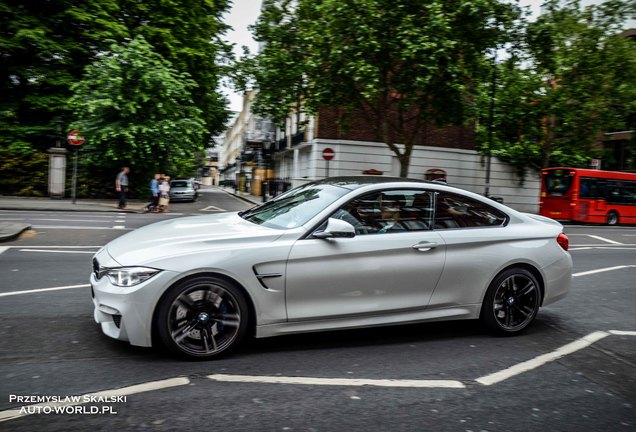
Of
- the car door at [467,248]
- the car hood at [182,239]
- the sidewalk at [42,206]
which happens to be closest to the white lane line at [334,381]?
the car hood at [182,239]

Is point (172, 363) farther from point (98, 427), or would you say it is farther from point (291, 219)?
point (291, 219)

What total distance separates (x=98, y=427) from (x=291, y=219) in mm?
2324

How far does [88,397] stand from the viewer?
342cm

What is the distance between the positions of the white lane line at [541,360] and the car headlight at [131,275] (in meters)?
2.61

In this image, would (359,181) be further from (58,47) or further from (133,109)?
(58,47)

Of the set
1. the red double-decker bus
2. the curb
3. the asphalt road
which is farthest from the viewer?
the red double-decker bus

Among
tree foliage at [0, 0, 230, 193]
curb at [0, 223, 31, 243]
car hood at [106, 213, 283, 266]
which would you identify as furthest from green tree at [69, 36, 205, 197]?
car hood at [106, 213, 283, 266]

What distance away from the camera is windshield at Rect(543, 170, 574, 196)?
26.0m

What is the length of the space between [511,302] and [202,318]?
3.02 m

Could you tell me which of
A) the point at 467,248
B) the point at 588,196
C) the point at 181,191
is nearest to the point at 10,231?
the point at 467,248

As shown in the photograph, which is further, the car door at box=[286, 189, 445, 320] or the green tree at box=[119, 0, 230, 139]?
the green tree at box=[119, 0, 230, 139]

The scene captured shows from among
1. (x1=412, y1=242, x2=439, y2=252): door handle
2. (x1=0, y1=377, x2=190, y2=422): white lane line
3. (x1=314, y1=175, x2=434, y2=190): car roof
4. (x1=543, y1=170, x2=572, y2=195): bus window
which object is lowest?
(x1=0, y1=377, x2=190, y2=422): white lane line

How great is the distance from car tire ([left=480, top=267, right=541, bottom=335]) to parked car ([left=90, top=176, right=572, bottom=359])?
0.01 m

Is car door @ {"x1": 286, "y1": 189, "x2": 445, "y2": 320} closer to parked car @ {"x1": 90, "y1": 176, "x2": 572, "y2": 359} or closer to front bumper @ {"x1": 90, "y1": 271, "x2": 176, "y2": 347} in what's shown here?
parked car @ {"x1": 90, "y1": 176, "x2": 572, "y2": 359}
